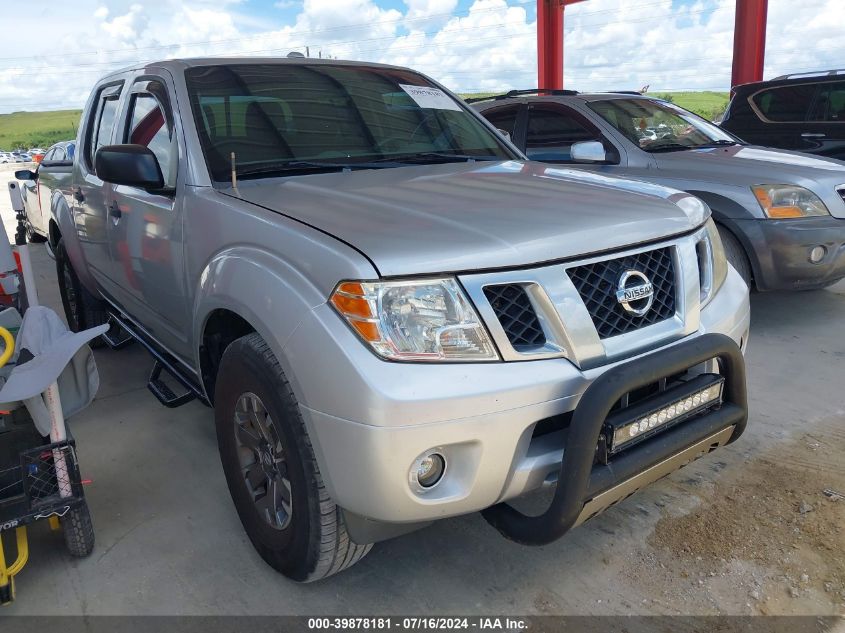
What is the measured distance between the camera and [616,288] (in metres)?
1.98

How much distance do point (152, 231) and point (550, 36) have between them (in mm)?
12839

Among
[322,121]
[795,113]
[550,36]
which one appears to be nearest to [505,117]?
[322,121]

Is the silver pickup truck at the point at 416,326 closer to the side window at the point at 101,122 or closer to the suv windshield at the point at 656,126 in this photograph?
the side window at the point at 101,122

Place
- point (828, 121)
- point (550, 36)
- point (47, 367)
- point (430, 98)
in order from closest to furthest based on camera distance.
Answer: point (47, 367) < point (430, 98) < point (828, 121) < point (550, 36)

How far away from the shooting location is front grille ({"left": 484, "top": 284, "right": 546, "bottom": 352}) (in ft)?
5.97

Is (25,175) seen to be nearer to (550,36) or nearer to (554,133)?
(554,133)

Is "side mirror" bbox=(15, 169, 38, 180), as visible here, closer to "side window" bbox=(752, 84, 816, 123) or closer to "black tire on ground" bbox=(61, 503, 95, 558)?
"black tire on ground" bbox=(61, 503, 95, 558)

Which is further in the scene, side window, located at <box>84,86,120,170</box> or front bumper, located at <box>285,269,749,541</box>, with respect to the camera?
side window, located at <box>84,86,120,170</box>

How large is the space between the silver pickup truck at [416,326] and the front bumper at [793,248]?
7.00 ft

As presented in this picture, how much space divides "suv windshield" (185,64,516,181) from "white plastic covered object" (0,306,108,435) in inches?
30.4

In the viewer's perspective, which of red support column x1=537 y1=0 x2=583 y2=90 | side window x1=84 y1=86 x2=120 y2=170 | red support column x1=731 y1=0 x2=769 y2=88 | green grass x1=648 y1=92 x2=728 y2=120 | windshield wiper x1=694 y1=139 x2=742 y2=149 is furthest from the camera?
red support column x1=537 y1=0 x2=583 y2=90

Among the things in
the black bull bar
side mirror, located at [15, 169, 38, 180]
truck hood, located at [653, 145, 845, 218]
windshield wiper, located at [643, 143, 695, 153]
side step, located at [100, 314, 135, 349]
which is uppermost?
side mirror, located at [15, 169, 38, 180]

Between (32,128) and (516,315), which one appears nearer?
(516,315)

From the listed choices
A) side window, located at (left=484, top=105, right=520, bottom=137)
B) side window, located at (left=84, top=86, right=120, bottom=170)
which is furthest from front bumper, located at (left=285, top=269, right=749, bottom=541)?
side window, located at (left=484, top=105, right=520, bottom=137)
